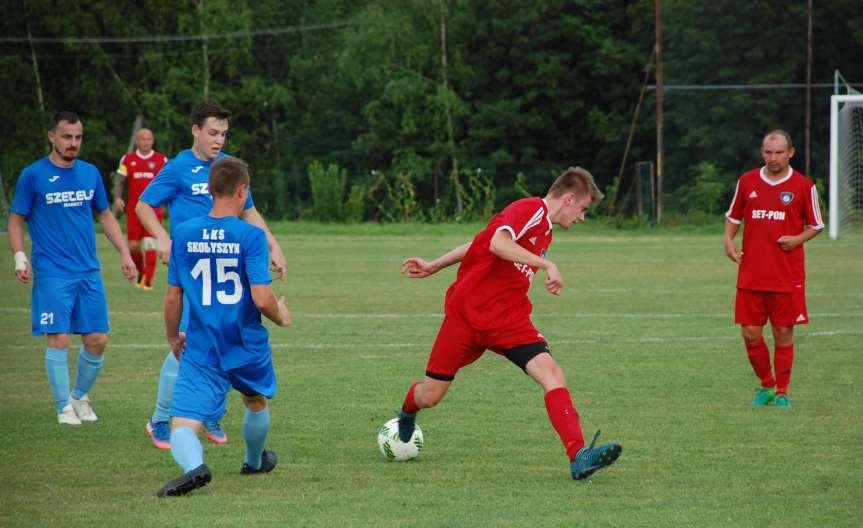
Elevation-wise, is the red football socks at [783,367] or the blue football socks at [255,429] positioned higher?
the blue football socks at [255,429]

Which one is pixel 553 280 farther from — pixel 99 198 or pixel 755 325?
pixel 99 198

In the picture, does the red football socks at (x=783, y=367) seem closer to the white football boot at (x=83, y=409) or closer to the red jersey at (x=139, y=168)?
the white football boot at (x=83, y=409)

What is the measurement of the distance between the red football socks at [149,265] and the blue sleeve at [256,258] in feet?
43.6

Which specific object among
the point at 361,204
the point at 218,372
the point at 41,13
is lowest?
the point at 361,204

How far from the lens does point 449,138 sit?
5375 cm

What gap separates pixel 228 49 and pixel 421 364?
1820 inches

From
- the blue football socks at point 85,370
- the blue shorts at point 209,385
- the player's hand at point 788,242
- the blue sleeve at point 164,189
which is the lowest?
the blue football socks at point 85,370

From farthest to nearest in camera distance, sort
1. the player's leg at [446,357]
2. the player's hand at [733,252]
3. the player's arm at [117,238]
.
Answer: the player's hand at [733,252] → the player's arm at [117,238] → the player's leg at [446,357]

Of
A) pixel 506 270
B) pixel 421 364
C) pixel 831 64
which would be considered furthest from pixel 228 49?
pixel 506 270

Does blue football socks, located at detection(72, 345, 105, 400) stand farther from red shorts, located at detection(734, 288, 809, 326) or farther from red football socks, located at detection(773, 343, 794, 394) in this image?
red football socks, located at detection(773, 343, 794, 394)

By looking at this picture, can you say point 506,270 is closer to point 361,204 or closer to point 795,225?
point 795,225

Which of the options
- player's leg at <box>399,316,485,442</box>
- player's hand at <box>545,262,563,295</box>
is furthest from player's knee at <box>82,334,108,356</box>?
player's hand at <box>545,262,563,295</box>

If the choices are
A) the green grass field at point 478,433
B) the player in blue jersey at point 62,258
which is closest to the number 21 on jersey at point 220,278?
the green grass field at point 478,433

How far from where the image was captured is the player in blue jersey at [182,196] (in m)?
7.87
